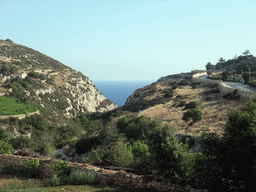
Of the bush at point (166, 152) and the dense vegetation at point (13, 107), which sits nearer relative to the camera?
the bush at point (166, 152)

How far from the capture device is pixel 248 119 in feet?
26.5

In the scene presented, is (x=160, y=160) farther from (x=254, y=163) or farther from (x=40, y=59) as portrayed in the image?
(x=40, y=59)

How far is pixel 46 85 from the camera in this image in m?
86.9

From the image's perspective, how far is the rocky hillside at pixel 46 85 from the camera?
74938 mm

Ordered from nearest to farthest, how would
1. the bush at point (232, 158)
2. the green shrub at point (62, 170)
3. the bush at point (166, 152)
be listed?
the bush at point (232, 158)
the bush at point (166, 152)
the green shrub at point (62, 170)

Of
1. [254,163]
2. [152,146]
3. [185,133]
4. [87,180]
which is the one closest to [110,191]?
[87,180]

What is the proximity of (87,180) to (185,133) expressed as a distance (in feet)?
44.5

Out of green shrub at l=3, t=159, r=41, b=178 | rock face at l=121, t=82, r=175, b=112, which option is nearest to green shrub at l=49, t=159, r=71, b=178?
green shrub at l=3, t=159, r=41, b=178

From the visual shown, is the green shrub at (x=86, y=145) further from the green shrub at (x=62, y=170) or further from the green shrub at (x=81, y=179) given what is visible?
the green shrub at (x=81, y=179)

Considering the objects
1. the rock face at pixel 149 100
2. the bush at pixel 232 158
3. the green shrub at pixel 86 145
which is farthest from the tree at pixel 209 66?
the bush at pixel 232 158

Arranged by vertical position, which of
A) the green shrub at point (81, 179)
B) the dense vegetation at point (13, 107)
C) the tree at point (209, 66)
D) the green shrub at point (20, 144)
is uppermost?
the tree at point (209, 66)

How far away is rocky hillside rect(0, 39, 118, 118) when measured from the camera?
74.9 m

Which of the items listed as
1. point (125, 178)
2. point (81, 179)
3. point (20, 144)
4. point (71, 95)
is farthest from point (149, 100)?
point (71, 95)

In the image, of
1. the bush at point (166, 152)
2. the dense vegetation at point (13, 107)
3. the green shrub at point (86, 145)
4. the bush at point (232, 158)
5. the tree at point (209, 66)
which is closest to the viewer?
the bush at point (232, 158)
